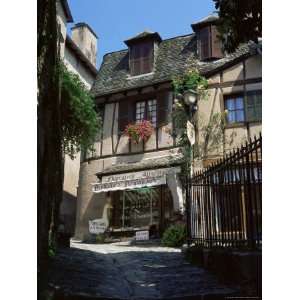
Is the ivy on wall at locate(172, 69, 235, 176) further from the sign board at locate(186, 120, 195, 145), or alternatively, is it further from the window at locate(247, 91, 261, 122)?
the window at locate(247, 91, 261, 122)

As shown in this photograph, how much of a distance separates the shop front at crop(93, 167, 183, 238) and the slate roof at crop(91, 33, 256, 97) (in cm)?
225

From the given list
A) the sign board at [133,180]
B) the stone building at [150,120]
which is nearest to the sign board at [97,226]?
the stone building at [150,120]

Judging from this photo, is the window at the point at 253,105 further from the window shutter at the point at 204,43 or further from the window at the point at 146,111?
the window at the point at 146,111

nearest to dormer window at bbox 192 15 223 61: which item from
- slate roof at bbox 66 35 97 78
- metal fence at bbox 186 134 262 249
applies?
slate roof at bbox 66 35 97 78

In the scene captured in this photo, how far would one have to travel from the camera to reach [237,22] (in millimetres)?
3008

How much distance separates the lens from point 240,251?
3676 mm

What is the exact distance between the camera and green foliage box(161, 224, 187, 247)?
7645mm

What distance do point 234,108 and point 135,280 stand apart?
5.58 meters

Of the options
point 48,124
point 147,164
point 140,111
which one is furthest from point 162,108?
point 48,124

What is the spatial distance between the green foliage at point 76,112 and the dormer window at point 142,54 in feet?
15.2

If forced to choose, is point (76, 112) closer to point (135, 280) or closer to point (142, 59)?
point (135, 280)

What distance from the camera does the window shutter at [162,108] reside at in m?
10.1
